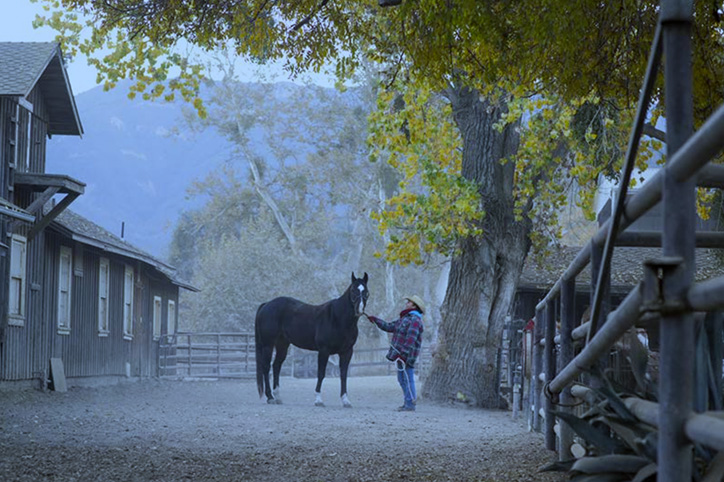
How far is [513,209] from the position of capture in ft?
67.4

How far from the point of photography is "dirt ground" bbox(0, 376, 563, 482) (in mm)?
8188

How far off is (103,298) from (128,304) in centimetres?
258

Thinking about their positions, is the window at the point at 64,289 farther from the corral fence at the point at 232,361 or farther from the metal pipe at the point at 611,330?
the metal pipe at the point at 611,330

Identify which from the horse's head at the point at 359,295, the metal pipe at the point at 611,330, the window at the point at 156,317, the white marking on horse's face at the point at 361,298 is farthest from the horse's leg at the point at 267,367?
the metal pipe at the point at 611,330

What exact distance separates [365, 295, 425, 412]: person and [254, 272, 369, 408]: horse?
2.58 feet

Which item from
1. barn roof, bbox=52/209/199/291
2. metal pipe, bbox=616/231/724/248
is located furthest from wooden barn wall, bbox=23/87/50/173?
metal pipe, bbox=616/231/724/248

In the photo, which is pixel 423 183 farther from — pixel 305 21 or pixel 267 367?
pixel 305 21

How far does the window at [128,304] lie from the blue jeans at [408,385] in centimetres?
1422

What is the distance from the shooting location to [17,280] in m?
22.0

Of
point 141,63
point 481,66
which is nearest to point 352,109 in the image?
point 141,63

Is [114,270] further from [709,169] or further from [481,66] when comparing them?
[709,169]

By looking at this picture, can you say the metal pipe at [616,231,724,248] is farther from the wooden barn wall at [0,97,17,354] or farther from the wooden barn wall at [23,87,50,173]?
the wooden barn wall at [23,87,50,173]

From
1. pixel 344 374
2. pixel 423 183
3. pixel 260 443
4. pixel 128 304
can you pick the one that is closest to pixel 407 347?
pixel 344 374

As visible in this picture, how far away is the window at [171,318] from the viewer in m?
37.8
